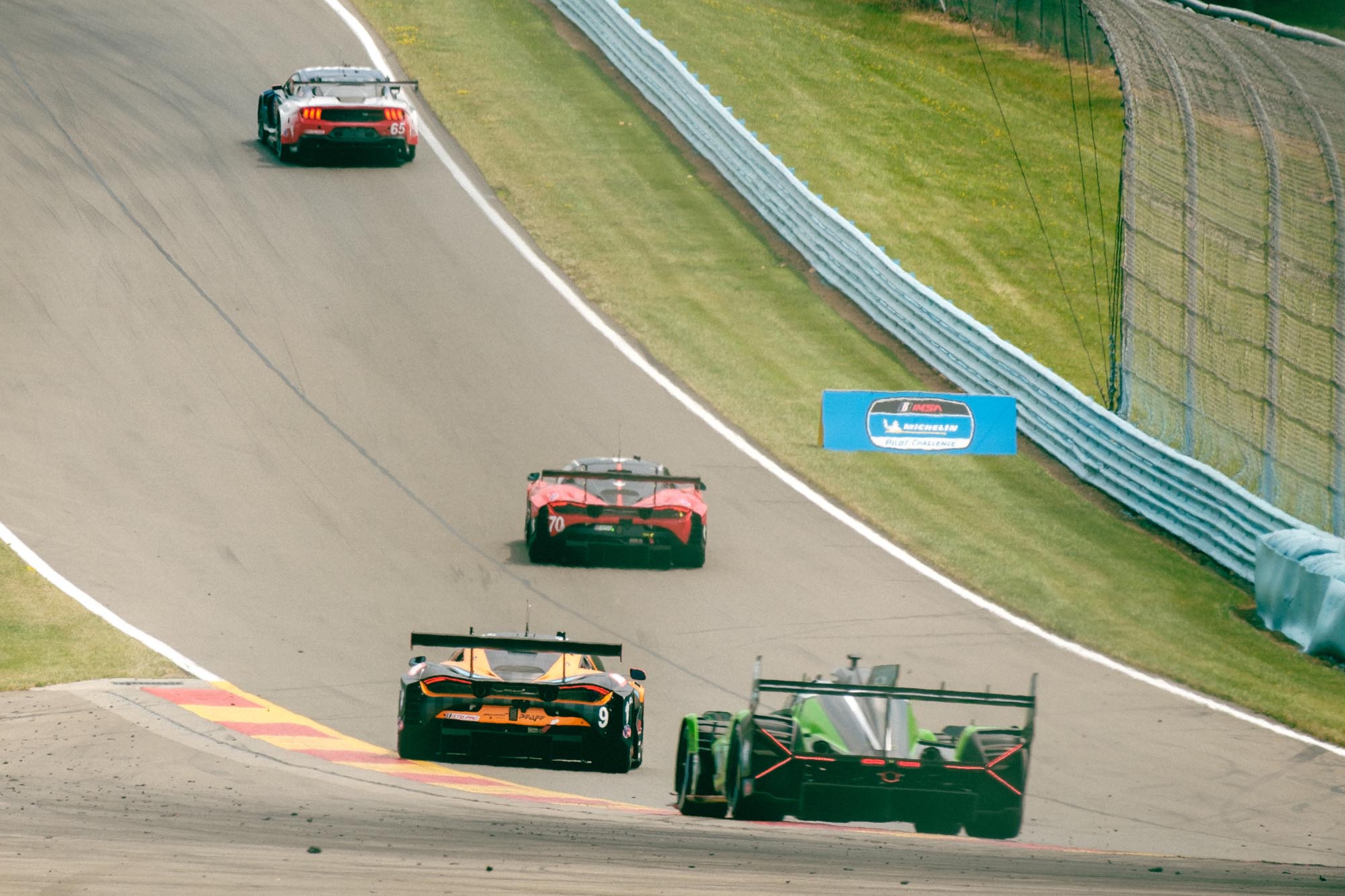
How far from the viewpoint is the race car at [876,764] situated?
9.88 meters

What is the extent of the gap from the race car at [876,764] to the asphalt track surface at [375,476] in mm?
335

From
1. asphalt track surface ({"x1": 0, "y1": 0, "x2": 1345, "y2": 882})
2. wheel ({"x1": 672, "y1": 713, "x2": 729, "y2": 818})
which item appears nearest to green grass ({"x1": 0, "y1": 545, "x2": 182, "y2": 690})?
asphalt track surface ({"x1": 0, "y1": 0, "x2": 1345, "y2": 882})

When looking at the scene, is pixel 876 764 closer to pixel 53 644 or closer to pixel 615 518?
pixel 615 518

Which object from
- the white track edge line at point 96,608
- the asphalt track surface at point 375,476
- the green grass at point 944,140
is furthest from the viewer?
the green grass at point 944,140

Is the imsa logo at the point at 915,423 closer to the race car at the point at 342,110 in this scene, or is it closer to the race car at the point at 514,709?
the race car at the point at 514,709

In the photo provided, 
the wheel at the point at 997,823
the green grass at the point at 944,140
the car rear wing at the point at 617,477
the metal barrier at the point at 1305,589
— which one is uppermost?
the green grass at the point at 944,140

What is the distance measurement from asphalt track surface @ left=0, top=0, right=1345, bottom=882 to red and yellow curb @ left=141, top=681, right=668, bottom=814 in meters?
0.31

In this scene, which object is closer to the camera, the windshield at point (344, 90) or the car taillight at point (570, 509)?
the car taillight at point (570, 509)

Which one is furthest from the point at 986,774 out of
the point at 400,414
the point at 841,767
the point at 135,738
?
the point at 400,414

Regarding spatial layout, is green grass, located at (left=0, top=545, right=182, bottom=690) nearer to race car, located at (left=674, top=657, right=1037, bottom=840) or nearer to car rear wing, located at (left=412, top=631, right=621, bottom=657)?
car rear wing, located at (left=412, top=631, right=621, bottom=657)

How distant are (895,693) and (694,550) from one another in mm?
7638

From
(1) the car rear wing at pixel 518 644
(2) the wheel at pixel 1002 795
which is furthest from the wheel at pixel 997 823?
(1) the car rear wing at pixel 518 644

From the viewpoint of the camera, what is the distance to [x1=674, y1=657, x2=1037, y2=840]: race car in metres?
9.88

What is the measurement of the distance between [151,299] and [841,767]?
17621mm
